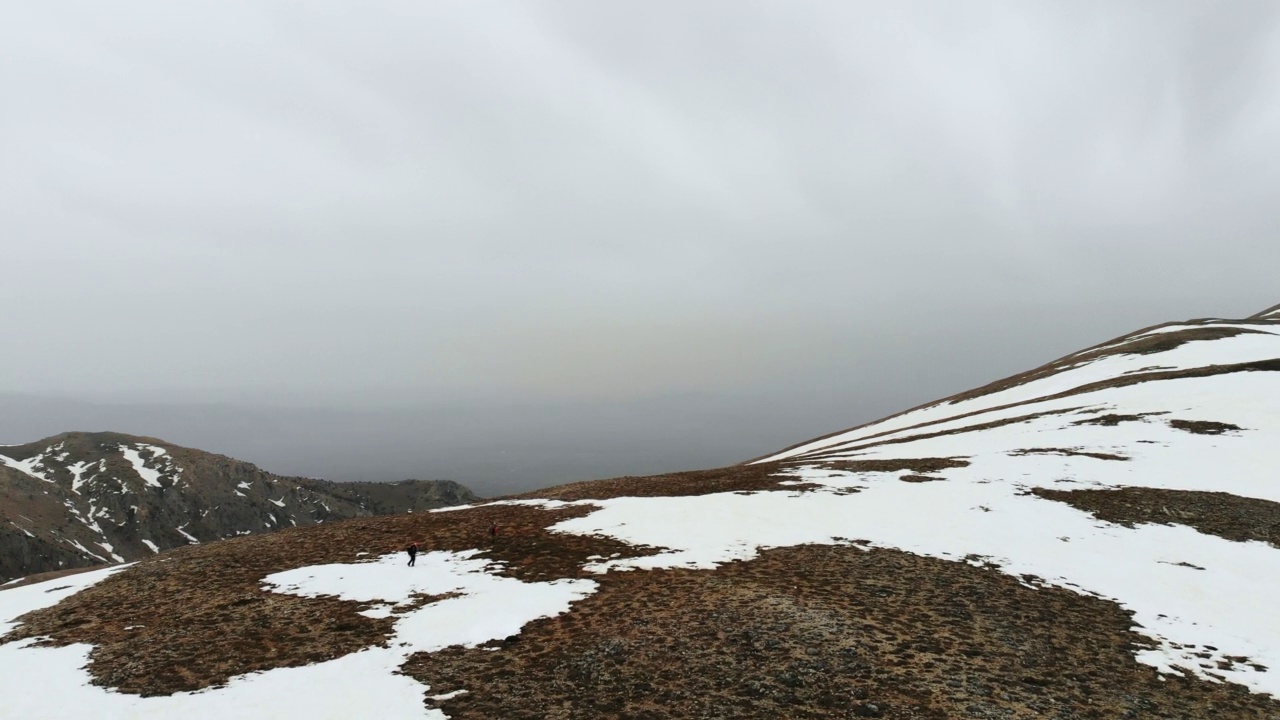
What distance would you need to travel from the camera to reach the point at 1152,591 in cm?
1705

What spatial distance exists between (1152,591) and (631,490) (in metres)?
24.5

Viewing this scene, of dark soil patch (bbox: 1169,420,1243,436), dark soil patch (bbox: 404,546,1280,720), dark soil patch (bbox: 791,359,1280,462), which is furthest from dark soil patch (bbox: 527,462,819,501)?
dark soil patch (bbox: 1169,420,1243,436)

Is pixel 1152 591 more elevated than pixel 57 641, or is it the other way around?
pixel 57 641

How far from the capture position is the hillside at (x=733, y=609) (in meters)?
11.3

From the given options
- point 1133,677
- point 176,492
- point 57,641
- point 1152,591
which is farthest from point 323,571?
point 176,492

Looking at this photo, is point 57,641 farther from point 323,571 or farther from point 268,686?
point 268,686

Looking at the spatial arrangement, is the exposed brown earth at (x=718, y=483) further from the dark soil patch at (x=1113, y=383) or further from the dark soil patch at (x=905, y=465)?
the dark soil patch at (x=1113, y=383)

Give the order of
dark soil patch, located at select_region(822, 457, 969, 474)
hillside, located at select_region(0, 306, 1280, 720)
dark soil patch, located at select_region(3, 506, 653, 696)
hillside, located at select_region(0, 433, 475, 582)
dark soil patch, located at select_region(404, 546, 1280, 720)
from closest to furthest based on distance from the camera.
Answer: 1. dark soil patch, located at select_region(404, 546, 1280, 720)
2. hillside, located at select_region(0, 306, 1280, 720)
3. dark soil patch, located at select_region(3, 506, 653, 696)
4. dark soil patch, located at select_region(822, 457, 969, 474)
5. hillside, located at select_region(0, 433, 475, 582)

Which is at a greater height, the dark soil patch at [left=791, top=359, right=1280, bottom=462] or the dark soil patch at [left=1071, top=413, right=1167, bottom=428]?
the dark soil patch at [left=791, top=359, right=1280, bottom=462]

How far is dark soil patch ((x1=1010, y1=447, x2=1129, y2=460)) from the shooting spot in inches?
1297

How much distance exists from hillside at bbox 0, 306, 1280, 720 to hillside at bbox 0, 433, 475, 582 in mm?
126450

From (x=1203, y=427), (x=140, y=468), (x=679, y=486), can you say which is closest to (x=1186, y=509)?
(x=1203, y=427)

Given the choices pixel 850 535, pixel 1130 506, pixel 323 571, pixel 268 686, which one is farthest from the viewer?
pixel 1130 506

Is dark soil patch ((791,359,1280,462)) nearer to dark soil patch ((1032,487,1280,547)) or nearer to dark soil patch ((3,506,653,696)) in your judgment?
dark soil patch ((1032,487,1280,547))
